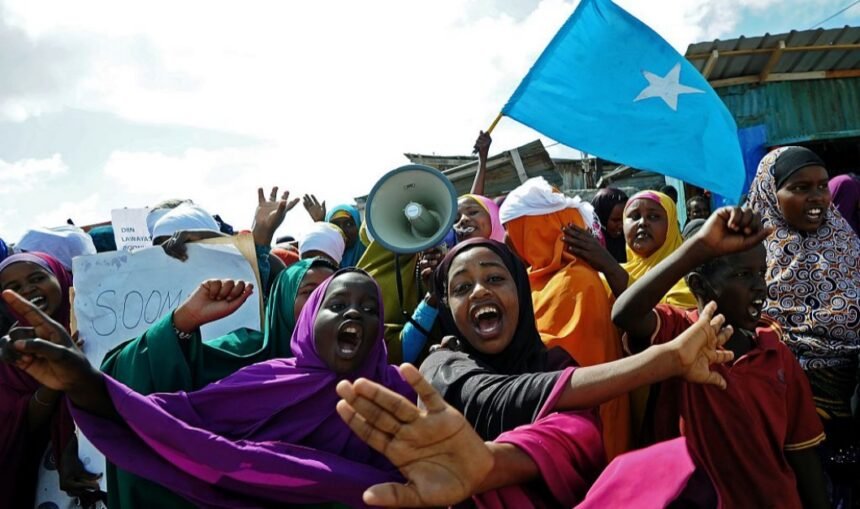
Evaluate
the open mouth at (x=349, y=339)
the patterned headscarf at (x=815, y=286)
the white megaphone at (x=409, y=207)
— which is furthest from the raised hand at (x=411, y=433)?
the patterned headscarf at (x=815, y=286)

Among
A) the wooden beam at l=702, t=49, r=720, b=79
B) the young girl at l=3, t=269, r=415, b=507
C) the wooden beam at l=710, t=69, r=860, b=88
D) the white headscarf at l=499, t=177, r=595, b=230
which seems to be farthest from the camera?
the wooden beam at l=710, t=69, r=860, b=88

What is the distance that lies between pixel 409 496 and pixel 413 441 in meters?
0.12

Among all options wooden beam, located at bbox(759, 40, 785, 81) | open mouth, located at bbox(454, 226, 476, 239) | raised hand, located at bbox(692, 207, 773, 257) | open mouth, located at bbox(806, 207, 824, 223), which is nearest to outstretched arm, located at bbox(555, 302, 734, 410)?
raised hand, located at bbox(692, 207, 773, 257)

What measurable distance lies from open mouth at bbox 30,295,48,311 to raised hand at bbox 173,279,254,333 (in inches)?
48.7

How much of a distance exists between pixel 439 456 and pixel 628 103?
128 inches

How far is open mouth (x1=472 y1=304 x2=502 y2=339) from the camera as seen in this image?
2.30 m

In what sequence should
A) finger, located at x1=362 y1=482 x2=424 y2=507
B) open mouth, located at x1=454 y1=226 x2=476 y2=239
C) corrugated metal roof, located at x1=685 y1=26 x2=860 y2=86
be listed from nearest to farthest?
finger, located at x1=362 y1=482 x2=424 y2=507 → open mouth, located at x1=454 y1=226 x2=476 y2=239 → corrugated metal roof, located at x1=685 y1=26 x2=860 y2=86

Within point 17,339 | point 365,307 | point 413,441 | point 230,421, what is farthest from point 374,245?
point 413,441

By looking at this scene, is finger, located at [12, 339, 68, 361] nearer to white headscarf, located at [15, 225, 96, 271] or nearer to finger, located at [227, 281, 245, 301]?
finger, located at [227, 281, 245, 301]

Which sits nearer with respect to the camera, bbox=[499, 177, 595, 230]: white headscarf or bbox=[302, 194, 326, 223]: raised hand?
bbox=[499, 177, 595, 230]: white headscarf

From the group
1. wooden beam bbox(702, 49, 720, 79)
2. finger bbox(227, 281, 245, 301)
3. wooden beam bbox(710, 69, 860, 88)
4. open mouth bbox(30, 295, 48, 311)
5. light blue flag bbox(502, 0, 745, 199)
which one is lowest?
open mouth bbox(30, 295, 48, 311)

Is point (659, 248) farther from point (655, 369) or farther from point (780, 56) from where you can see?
point (780, 56)

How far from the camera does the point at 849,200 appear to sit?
3947 millimetres

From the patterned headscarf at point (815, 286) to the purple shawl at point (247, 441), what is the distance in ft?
6.30
